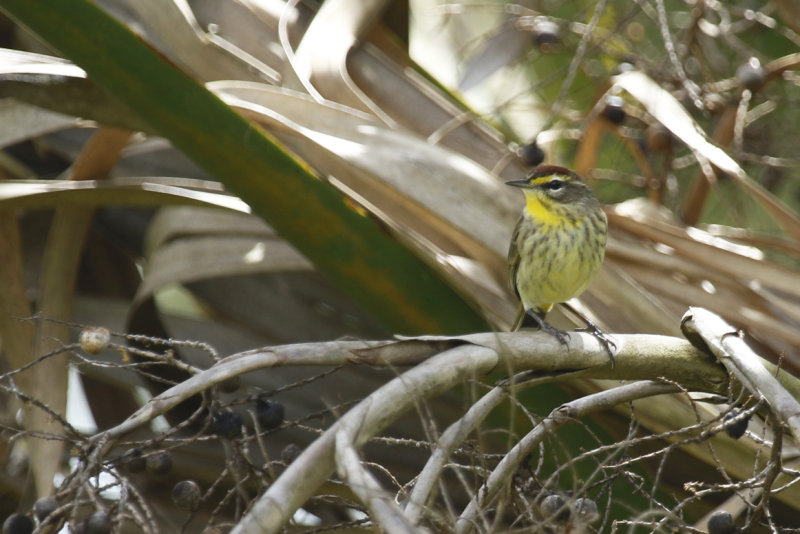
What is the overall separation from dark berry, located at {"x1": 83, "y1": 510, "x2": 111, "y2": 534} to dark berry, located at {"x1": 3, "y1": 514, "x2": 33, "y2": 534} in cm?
34

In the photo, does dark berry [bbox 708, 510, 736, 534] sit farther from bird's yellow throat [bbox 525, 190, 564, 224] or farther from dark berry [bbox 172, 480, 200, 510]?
bird's yellow throat [bbox 525, 190, 564, 224]

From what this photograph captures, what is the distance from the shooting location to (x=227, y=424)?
218 centimetres

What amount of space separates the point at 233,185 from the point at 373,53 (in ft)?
4.55

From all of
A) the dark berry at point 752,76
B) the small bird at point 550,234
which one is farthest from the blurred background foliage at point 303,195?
the small bird at point 550,234

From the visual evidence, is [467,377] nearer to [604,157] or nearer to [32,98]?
[32,98]

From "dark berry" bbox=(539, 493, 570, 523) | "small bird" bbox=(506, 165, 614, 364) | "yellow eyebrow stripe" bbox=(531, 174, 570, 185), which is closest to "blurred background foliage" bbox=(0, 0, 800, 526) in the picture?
"small bird" bbox=(506, 165, 614, 364)

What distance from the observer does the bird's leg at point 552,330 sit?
6.81ft

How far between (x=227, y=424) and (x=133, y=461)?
0.29 m

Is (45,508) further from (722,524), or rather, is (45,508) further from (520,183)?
(520,183)

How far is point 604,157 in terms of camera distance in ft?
19.1

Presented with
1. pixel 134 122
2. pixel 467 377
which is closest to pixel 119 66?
pixel 134 122

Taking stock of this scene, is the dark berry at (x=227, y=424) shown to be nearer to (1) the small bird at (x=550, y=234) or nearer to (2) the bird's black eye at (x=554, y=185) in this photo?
(1) the small bird at (x=550, y=234)

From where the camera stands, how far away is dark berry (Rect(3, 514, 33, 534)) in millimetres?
2023

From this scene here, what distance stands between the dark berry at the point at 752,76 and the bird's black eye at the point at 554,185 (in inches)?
44.1
